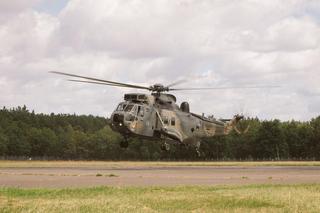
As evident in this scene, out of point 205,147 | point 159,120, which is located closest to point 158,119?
point 159,120

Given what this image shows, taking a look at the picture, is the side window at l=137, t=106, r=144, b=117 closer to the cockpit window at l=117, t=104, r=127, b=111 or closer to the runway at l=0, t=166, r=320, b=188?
the cockpit window at l=117, t=104, r=127, b=111

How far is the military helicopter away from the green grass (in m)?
18.0

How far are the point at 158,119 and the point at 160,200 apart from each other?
92.6ft

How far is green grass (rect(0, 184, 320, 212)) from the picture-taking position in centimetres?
2108

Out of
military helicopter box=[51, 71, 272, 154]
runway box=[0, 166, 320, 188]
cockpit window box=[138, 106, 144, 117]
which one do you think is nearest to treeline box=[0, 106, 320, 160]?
military helicopter box=[51, 71, 272, 154]

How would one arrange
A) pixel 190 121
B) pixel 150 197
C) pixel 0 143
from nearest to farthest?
pixel 150 197 → pixel 190 121 → pixel 0 143

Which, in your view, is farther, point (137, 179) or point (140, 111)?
point (140, 111)

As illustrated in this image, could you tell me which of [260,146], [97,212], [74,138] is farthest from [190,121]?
[74,138]

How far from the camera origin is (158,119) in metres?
51.7

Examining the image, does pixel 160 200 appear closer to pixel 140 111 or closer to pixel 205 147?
pixel 140 111

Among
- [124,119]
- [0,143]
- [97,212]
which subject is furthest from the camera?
[0,143]

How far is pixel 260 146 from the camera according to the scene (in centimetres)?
13862

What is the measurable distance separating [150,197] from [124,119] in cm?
2311

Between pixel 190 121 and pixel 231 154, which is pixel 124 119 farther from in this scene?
pixel 231 154
